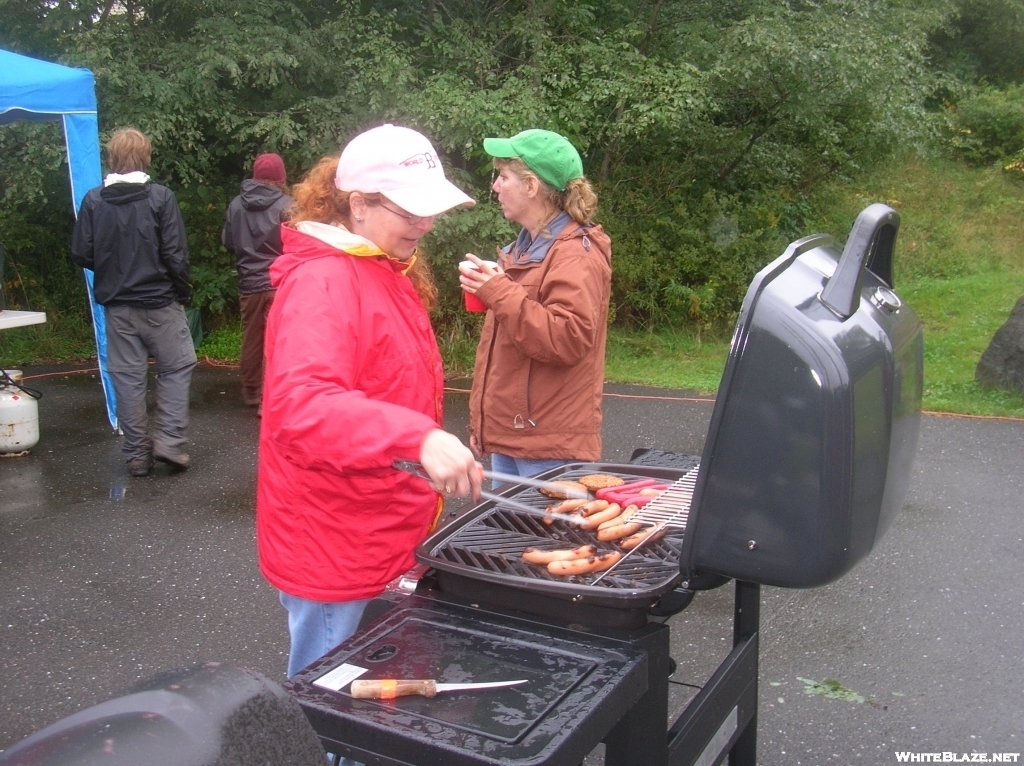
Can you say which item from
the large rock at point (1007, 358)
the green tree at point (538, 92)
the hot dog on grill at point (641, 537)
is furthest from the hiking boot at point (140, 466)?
the large rock at point (1007, 358)

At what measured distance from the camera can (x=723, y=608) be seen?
412cm

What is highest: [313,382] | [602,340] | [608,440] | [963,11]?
[963,11]

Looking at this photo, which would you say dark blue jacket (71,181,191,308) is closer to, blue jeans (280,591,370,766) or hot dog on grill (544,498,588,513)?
blue jeans (280,591,370,766)

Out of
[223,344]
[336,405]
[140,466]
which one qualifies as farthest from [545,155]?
[223,344]

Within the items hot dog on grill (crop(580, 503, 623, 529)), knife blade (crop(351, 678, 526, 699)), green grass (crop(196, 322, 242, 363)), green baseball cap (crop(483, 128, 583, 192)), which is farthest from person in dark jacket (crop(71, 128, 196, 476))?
knife blade (crop(351, 678, 526, 699))

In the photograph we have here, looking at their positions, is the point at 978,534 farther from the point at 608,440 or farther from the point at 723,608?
the point at 608,440

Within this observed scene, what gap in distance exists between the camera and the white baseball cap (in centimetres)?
202

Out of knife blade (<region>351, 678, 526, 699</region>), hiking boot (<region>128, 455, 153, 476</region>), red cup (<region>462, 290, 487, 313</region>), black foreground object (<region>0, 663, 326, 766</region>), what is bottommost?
hiking boot (<region>128, 455, 153, 476</region>)

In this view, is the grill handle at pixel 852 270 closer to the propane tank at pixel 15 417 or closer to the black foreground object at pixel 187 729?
the black foreground object at pixel 187 729

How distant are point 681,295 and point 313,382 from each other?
8704 millimetres

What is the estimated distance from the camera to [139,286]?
5.65 m

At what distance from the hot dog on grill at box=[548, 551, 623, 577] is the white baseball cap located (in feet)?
2.58

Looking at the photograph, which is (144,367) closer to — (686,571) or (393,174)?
(393,174)

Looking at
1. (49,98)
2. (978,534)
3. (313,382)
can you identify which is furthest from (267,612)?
(49,98)
